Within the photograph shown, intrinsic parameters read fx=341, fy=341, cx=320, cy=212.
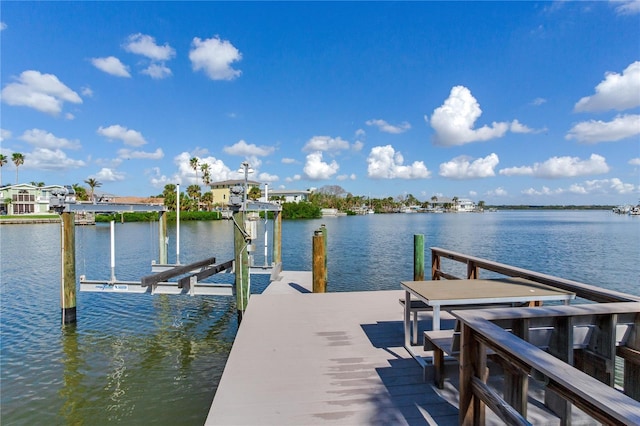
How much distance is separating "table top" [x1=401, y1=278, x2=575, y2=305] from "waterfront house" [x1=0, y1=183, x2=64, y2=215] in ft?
217

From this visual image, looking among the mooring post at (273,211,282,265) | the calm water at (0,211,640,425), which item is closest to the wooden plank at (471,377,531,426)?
the calm water at (0,211,640,425)

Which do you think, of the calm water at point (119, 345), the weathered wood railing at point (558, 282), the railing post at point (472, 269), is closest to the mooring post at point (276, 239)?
the calm water at point (119, 345)

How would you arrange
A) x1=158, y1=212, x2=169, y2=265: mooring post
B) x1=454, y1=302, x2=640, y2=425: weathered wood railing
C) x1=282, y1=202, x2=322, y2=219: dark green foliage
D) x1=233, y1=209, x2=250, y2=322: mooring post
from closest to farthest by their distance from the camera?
x1=454, y1=302, x2=640, y2=425: weathered wood railing < x1=233, y1=209, x2=250, y2=322: mooring post < x1=158, y1=212, x2=169, y2=265: mooring post < x1=282, y1=202, x2=322, y2=219: dark green foliage

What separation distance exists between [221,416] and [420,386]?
182 cm

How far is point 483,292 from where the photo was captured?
342 centimetres

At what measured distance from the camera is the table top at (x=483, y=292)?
10.5ft

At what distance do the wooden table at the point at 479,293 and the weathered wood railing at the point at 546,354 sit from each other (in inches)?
20.7

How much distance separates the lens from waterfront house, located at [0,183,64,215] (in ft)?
176

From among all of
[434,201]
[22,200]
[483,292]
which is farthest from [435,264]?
[434,201]

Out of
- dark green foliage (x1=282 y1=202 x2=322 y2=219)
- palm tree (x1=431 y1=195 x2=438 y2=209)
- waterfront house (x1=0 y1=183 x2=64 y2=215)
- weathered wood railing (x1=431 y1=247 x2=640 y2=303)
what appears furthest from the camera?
palm tree (x1=431 y1=195 x2=438 y2=209)

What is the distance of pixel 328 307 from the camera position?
5.86 metres

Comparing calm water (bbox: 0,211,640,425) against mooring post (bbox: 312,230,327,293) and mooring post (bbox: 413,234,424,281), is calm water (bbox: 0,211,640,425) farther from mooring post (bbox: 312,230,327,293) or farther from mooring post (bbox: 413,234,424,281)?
mooring post (bbox: 413,234,424,281)

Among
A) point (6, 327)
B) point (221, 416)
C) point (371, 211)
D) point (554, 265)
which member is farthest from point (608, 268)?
point (371, 211)

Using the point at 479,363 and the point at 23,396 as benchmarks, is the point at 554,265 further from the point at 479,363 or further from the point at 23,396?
the point at 23,396
